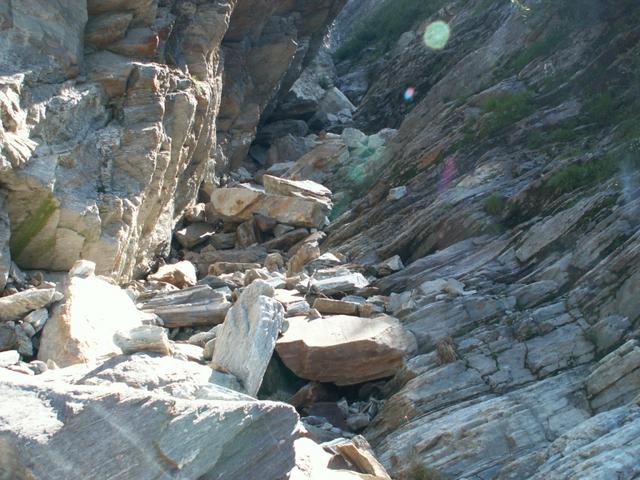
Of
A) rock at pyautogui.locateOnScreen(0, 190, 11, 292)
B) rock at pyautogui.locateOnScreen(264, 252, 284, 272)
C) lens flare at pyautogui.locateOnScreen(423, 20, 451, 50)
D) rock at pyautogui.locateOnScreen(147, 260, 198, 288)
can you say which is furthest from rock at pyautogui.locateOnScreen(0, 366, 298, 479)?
lens flare at pyautogui.locateOnScreen(423, 20, 451, 50)

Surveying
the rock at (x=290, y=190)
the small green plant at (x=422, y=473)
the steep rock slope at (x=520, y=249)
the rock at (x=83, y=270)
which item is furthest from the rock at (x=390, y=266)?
the rock at (x=290, y=190)

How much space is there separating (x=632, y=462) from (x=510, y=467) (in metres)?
1.59

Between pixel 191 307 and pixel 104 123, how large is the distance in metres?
4.76

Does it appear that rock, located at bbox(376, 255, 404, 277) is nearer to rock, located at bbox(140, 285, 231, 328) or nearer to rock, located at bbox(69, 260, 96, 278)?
rock, located at bbox(140, 285, 231, 328)

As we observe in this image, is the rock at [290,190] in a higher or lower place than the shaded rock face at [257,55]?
lower

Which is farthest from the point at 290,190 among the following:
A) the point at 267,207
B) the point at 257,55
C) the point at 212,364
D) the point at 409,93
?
the point at 212,364

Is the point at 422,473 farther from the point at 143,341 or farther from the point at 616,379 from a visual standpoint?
the point at 143,341

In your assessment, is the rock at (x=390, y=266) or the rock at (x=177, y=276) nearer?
the rock at (x=390, y=266)

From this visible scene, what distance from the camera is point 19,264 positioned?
13.0m

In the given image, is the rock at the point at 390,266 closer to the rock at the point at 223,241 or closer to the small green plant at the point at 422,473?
the small green plant at the point at 422,473

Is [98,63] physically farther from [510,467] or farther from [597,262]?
[510,467]

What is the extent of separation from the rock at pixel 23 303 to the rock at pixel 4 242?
1278mm

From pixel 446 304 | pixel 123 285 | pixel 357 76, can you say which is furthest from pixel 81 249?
pixel 357 76

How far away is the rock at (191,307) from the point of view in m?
12.3
